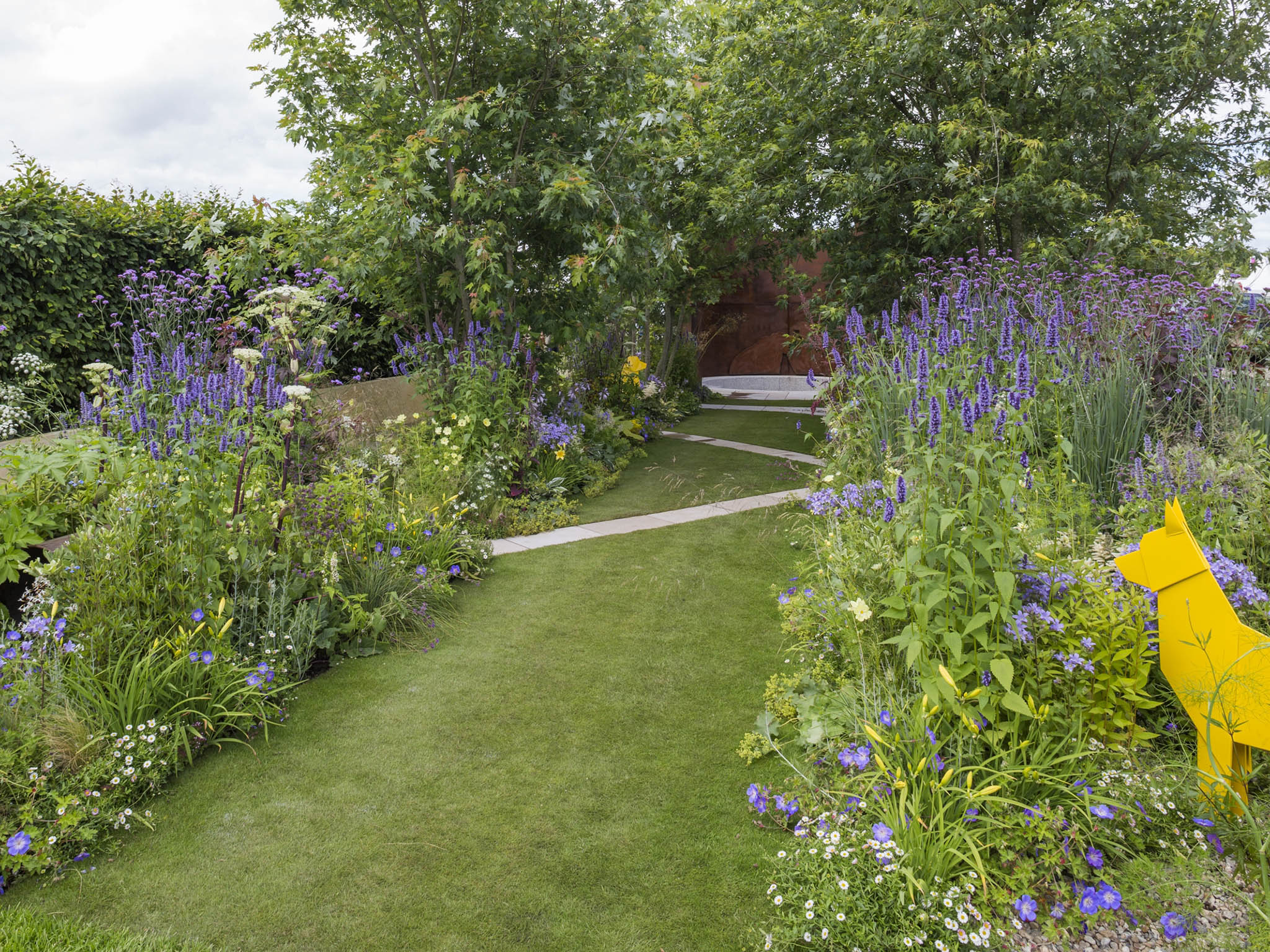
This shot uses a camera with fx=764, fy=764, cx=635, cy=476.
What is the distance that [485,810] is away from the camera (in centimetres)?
254

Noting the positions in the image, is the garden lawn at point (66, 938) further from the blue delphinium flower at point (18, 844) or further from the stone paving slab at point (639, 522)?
the stone paving slab at point (639, 522)

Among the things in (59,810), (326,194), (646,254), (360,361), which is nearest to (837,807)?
(59,810)

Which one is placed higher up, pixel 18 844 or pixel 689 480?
pixel 18 844

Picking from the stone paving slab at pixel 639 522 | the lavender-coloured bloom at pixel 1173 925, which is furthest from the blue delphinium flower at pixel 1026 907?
the stone paving slab at pixel 639 522

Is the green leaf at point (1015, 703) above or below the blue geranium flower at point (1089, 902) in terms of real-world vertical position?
above

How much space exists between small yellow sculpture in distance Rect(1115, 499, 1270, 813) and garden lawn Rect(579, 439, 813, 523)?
168 inches

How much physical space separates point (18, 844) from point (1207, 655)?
3366 mm

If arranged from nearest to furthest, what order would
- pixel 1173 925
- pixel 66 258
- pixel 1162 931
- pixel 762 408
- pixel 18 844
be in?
1. pixel 1173 925
2. pixel 1162 931
3. pixel 18 844
4. pixel 66 258
5. pixel 762 408

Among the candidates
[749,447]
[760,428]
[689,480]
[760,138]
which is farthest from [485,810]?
[760,428]

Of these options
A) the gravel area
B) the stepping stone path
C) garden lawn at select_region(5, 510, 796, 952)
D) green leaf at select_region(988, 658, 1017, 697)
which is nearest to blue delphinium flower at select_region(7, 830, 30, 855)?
garden lawn at select_region(5, 510, 796, 952)

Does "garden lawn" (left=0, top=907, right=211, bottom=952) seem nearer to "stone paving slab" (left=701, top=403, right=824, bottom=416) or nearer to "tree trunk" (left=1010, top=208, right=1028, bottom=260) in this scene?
"tree trunk" (left=1010, top=208, right=1028, bottom=260)

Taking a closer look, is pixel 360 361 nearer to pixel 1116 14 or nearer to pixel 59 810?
pixel 59 810

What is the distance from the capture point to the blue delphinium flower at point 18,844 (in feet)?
6.95

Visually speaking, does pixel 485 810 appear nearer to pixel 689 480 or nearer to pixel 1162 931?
pixel 1162 931
